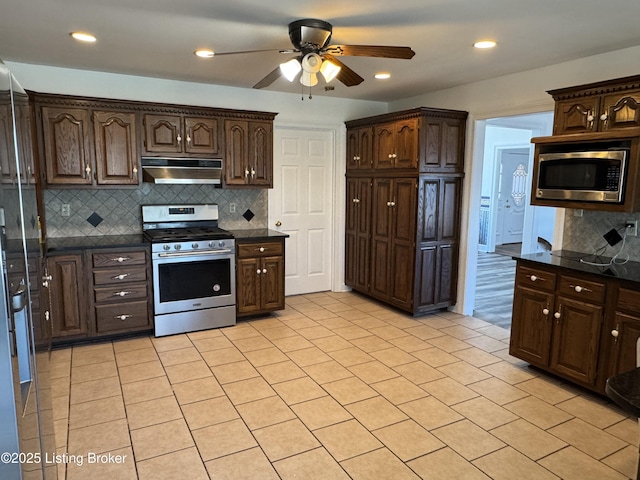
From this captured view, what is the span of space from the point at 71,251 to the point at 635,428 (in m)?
4.36

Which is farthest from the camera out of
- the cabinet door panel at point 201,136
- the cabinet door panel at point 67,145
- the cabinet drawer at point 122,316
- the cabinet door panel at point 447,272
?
the cabinet door panel at point 447,272

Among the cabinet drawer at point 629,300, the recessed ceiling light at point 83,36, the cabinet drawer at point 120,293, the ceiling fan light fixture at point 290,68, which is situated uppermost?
the recessed ceiling light at point 83,36

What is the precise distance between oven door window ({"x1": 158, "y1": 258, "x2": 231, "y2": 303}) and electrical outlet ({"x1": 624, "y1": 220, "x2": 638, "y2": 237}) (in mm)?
3440

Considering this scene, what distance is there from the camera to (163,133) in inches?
165

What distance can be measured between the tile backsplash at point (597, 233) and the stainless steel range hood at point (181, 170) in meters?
3.33

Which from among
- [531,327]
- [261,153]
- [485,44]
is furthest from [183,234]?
[531,327]

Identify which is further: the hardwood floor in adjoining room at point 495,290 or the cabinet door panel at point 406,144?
the hardwood floor in adjoining room at point 495,290

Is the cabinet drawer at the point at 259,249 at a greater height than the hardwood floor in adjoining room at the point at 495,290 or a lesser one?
greater

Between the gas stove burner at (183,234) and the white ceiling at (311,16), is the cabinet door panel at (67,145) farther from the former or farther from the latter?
the gas stove burner at (183,234)

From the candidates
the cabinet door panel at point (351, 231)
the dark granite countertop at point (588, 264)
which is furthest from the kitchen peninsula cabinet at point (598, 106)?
the cabinet door panel at point (351, 231)

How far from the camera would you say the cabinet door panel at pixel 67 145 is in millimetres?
3764

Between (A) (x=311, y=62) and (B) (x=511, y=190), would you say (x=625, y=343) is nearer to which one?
(A) (x=311, y=62)

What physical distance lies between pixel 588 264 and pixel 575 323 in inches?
18.3

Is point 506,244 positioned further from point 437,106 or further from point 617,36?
point 617,36
